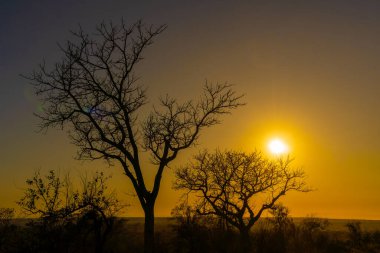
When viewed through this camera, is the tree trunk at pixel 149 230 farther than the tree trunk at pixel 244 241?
No

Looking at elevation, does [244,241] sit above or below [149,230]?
above

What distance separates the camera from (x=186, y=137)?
24.4 meters

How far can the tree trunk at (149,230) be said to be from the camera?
2230 cm

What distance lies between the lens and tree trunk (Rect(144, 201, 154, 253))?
22297 mm

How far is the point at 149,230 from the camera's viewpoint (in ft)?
73.7

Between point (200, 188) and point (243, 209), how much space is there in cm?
371

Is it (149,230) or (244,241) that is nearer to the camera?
(149,230)

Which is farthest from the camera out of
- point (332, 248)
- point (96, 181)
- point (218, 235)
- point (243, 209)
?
point (332, 248)

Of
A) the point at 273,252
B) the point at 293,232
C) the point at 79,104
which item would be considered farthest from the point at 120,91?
the point at 293,232

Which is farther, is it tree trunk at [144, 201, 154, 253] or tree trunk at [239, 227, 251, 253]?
tree trunk at [239, 227, 251, 253]

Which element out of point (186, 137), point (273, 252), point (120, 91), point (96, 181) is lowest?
point (273, 252)

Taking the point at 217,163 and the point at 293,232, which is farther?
the point at 293,232

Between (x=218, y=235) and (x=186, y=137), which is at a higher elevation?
(x=186, y=137)

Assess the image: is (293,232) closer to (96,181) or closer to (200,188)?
(200,188)
